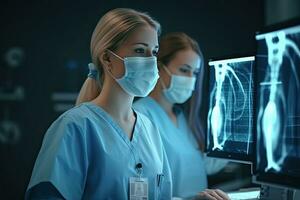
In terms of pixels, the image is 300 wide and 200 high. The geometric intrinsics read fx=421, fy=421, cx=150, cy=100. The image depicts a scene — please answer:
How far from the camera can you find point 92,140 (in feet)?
4.37

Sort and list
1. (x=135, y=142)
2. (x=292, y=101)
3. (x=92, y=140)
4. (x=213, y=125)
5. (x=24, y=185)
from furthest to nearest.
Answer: (x=24, y=185)
(x=213, y=125)
(x=135, y=142)
(x=92, y=140)
(x=292, y=101)

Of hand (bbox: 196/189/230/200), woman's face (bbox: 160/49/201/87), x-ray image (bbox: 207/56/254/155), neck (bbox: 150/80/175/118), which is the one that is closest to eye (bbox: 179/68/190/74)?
woman's face (bbox: 160/49/201/87)

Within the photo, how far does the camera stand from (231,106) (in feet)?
5.03

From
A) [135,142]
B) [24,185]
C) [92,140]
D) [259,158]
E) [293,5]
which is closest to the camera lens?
[259,158]

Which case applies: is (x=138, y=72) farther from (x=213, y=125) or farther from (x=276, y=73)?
(x=276, y=73)

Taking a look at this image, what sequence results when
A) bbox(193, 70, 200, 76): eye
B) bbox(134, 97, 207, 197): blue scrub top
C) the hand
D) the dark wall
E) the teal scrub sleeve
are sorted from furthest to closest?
the dark wall → bbox(193, 70, 200, 76): eye → bbox(134, 97, 207, 197): blue scrub top → the hand → the teal scrub sleeve

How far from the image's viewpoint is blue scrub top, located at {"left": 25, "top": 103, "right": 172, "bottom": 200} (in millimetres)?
1261

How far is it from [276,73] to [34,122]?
1.68 metres

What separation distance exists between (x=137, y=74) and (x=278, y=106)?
20.9 inches

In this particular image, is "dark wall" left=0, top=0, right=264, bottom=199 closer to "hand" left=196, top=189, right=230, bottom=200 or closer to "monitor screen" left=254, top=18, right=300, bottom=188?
"hand" left=196, top=189, right=230, bottom=200

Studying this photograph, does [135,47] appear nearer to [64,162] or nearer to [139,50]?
[139,50]

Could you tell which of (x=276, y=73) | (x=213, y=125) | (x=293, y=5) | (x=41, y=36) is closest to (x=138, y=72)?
(x=213, y=125)

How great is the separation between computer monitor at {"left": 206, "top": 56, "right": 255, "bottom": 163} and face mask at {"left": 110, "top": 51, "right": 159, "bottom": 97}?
11.0 inches

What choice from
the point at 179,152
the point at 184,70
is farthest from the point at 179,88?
the point at 179,152
